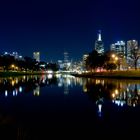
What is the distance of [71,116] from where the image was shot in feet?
54.1

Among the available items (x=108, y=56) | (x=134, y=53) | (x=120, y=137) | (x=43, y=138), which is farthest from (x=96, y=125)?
(x=108, y=56)

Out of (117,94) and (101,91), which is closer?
(117,94)

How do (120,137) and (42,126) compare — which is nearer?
(120,137)

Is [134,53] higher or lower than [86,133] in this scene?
higher

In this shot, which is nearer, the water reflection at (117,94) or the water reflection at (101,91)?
the water reflection at (117,94)

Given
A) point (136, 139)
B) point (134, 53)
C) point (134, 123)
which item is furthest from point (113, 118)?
point (134, 53)

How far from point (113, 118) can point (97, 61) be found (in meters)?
115

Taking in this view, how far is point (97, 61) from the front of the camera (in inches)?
5133

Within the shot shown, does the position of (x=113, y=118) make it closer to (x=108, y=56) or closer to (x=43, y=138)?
(x=43, y=138)

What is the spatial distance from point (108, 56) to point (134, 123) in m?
113

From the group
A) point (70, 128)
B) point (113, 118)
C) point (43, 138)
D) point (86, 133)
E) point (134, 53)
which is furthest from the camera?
point (134, 53)

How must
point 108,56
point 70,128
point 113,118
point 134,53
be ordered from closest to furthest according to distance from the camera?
1. point 70,128
2. point 113,118
3. point 134,53
4. point 108,56

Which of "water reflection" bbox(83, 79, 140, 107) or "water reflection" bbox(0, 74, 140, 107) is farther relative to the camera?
"water reflection" bbox(0, 74, 140, 107)

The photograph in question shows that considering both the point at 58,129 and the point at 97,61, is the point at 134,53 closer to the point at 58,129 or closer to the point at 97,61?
the point at 97,61
